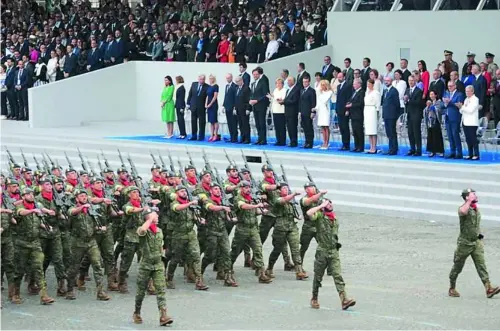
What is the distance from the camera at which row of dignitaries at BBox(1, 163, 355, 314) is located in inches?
684

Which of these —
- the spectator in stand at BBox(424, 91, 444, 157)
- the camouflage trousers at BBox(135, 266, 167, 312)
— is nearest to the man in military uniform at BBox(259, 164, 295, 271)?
the camouflage trousers at BBox(135, 266, 167, 312)

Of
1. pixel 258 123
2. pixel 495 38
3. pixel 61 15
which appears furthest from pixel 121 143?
pixel 61 15

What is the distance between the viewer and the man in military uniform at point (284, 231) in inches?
741

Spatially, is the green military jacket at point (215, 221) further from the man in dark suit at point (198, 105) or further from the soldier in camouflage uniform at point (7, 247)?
the man in dark suit at point (198, 105)

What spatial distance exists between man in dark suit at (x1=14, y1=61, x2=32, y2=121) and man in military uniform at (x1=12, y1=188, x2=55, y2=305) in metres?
16.5

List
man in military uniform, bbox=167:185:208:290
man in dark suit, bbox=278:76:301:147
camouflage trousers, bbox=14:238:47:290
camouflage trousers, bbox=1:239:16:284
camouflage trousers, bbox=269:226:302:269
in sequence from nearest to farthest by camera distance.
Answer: camouflage trousers, bbox=14:238:47:290 → camouflage trousers, bbox=1:239:16:284 → man in military uniform, bbox=167:185:208:290 → camouflage trousers, bbox=269:226:302:269 → man in dark suit, bbox=278:76:301:147

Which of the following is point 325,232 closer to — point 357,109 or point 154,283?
point 154,283

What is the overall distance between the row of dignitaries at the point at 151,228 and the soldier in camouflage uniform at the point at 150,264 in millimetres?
17

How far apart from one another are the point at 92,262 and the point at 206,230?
6.00ft

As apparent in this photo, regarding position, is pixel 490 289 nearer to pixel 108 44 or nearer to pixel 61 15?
pixel 108 44

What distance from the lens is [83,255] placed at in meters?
17.9

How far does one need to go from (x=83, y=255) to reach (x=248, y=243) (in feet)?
7.73

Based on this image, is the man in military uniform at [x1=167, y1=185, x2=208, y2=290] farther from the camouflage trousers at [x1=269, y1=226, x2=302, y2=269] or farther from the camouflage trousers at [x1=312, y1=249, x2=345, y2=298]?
the camouflage trousers at [x1=312, y1=249, x2=345, y2=298]

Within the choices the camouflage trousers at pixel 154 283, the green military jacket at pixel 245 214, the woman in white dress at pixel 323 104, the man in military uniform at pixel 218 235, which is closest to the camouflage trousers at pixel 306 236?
the green military jacket at pixel 245 214
